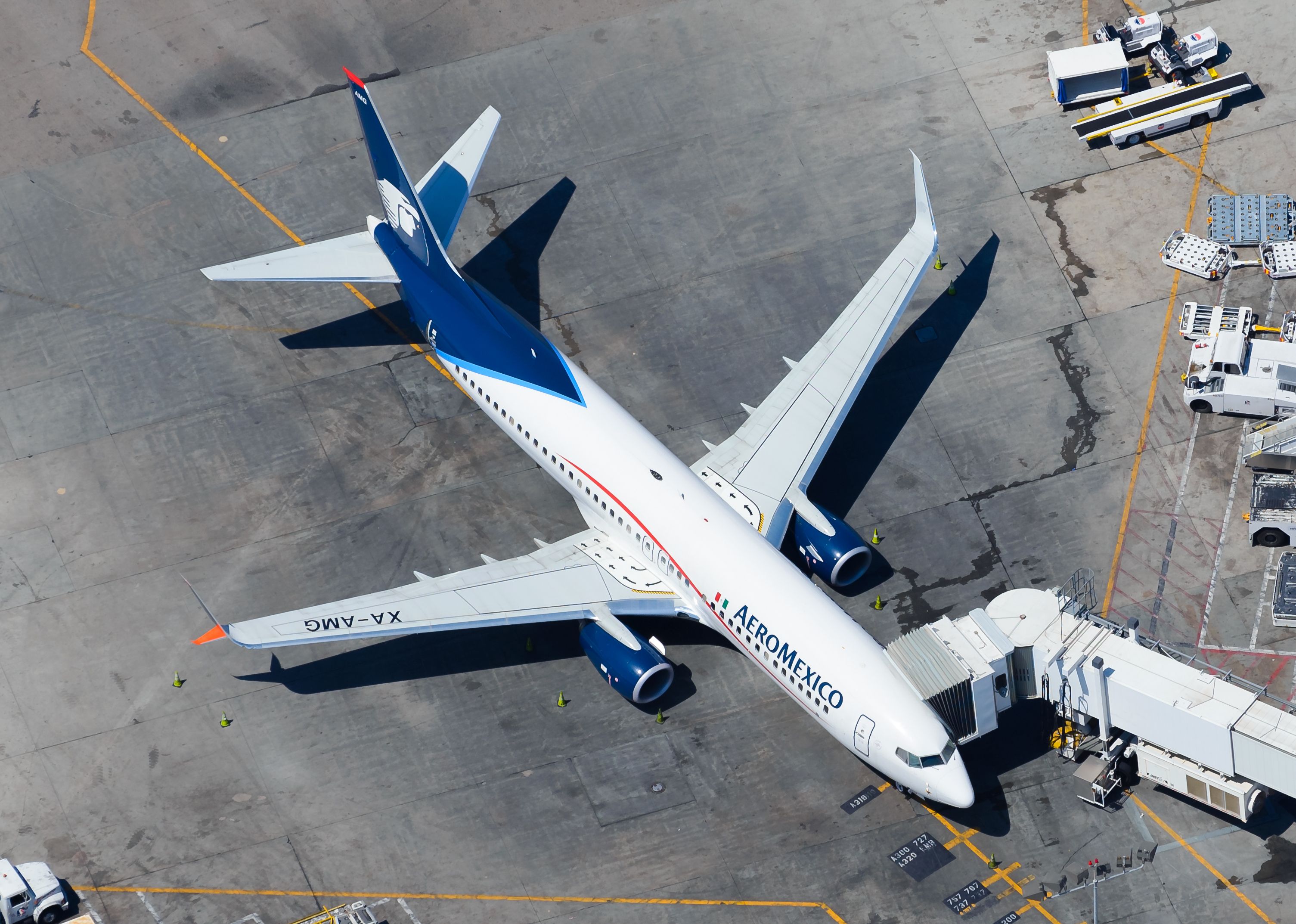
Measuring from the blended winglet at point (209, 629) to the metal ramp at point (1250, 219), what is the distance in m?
48.0

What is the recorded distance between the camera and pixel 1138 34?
3425 inches

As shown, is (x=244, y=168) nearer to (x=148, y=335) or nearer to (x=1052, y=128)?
(x=148, y=335)

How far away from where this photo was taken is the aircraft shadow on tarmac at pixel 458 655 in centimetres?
6706

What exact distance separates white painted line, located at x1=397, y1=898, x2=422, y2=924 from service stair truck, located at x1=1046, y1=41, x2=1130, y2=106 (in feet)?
165

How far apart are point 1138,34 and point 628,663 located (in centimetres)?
4498

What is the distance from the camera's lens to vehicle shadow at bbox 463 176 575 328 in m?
80.2

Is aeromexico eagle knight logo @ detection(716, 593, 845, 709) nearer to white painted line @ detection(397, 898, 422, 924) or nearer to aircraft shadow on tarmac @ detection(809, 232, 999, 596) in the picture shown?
aircraft shadow on tarmac @ detection(809, 232, 999, 596)

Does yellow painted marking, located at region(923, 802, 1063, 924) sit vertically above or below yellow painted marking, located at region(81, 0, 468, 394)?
below

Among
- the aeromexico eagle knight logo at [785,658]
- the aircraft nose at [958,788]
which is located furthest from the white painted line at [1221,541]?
the aeromexico eagle knight logo at [785,658]

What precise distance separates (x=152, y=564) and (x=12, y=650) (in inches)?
249

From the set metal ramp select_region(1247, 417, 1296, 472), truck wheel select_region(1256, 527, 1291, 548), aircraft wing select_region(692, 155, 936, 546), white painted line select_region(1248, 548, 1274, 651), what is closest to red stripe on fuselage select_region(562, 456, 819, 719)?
aircraft wing select_region(692, 155, 936, 546)

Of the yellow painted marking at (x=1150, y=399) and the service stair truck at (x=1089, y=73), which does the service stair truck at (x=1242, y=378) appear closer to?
the yellow painted marking at (x=1150, y=399)

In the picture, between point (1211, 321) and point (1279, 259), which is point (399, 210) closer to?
point (1211, 321)

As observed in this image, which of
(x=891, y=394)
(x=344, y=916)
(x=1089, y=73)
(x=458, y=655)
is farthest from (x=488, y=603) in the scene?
(x=1089, y=73)
